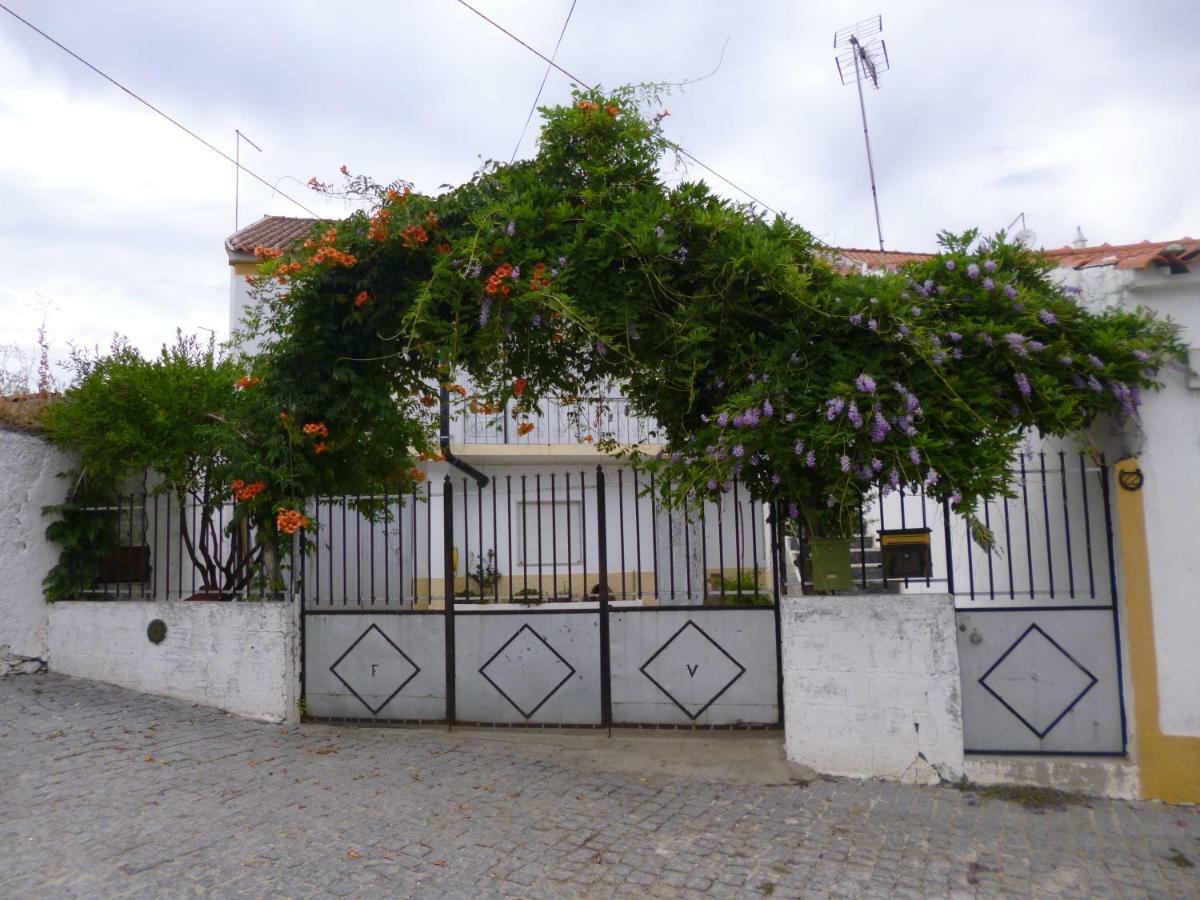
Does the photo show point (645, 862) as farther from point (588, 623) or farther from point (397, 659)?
point (397, 659)

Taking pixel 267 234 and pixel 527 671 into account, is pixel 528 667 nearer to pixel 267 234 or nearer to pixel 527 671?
pixel 527 671

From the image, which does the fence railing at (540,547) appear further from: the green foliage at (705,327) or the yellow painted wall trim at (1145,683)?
the yellow painted wall trim at (1145,683)

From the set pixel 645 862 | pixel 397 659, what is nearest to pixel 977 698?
pixel 645 862

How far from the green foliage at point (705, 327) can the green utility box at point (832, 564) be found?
13 cm

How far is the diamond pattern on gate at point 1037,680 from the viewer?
224 inches

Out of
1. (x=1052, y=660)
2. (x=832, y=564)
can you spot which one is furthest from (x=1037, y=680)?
(x=832, y=564)

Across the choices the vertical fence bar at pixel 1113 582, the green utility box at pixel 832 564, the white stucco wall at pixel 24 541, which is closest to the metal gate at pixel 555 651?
the green utility box at pixel 832 564

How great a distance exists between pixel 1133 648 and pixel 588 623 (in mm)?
3698

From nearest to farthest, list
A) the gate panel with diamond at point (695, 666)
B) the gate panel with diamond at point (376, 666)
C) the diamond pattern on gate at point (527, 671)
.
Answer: the gate panel with diamond at point (695, 666) → the diamond pattern on gate at point (527, 671) → the gate panel with diamond at point (376, 666)

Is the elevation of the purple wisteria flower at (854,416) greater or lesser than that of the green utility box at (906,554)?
greater

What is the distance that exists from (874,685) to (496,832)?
8.41 ft

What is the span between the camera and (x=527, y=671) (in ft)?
22.6

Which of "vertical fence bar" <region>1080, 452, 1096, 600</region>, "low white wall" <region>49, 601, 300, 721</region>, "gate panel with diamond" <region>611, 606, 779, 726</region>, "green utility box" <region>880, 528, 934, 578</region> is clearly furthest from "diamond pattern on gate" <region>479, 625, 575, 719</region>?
"vertical fence bar" <region>1080, 452, 1096, 600</region>

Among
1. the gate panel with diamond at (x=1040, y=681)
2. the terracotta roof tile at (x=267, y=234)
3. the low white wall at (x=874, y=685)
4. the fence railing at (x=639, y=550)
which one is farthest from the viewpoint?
the terracotta roof tile at (x=267, y=234)
